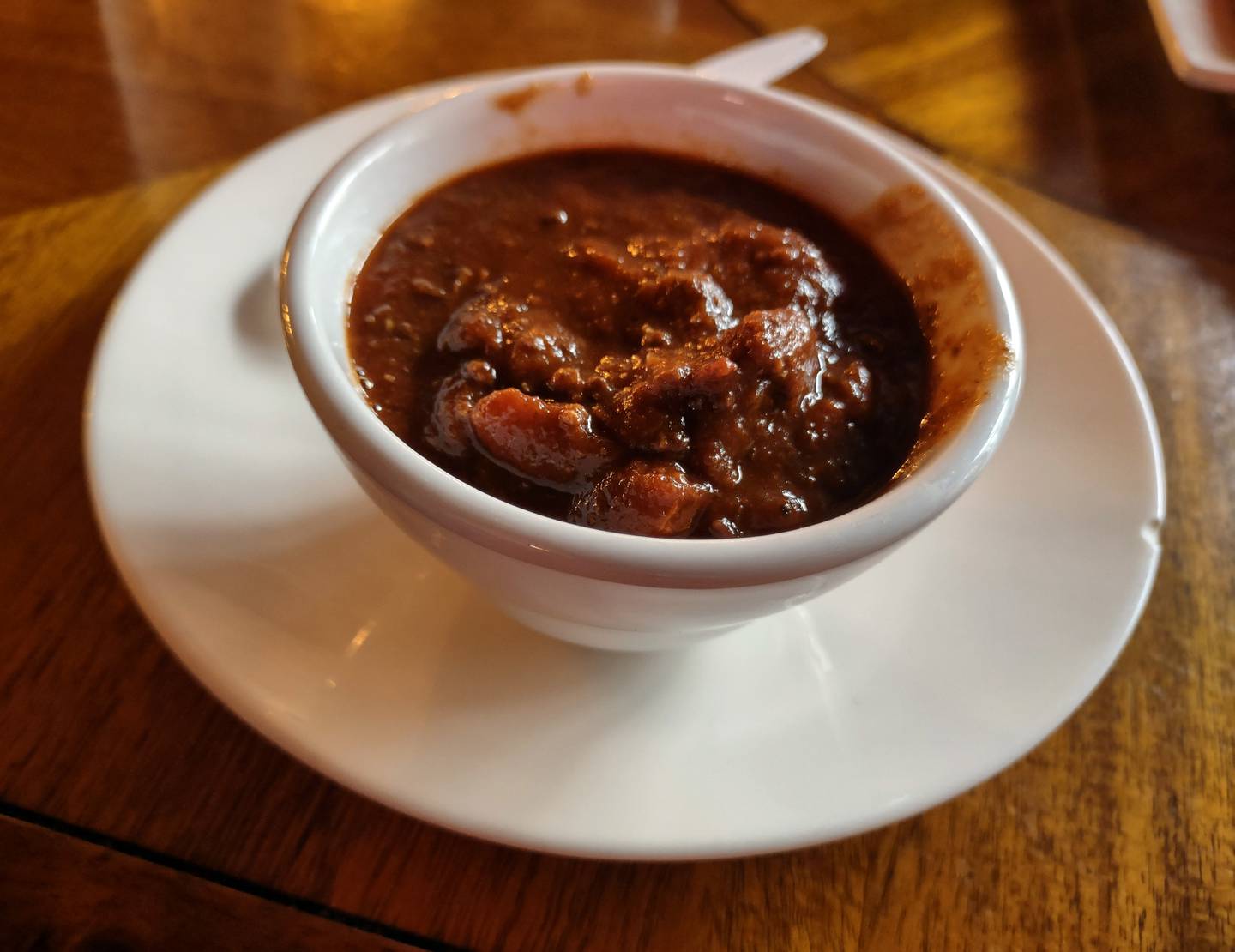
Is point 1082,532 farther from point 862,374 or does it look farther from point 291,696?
point 291,696

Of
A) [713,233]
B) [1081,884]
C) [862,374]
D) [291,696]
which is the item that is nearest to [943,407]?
[862,374]

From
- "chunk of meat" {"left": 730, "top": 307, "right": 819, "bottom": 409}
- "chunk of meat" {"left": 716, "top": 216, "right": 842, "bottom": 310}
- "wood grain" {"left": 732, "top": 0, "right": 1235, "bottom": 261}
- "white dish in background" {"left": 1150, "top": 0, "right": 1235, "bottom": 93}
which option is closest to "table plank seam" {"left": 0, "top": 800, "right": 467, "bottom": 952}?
"chunk of meat" {"left": 730, "top": 307, "right": 819, "bottom": 409}

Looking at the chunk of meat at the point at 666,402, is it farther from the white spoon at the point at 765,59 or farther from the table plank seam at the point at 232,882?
the white spoon at the point at 765,59

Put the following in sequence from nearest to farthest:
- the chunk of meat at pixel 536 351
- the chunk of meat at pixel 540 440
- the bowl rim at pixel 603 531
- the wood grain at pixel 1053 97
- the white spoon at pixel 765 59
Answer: the bowl rim at pixel 603 531 < the chunk of meat at pixel 540 440 < the chunk of meat at pixel 536 351 < the white spoon at pixel 765 59 < the wood grain at pixel 1053 97

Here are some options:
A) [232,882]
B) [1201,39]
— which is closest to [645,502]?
[232,882]

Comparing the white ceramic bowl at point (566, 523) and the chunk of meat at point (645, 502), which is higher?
the white ceramic bowl at point (566, 523)

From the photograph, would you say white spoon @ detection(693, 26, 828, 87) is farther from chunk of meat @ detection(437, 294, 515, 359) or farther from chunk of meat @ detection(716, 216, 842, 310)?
chunk of meat @ detection(437, 294, 515, 359)

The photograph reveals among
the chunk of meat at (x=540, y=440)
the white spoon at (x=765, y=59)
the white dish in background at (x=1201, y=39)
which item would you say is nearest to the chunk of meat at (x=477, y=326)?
the chunk of meat at (x=540, y=440)

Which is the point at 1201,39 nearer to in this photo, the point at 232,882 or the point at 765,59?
the point at 765,59
